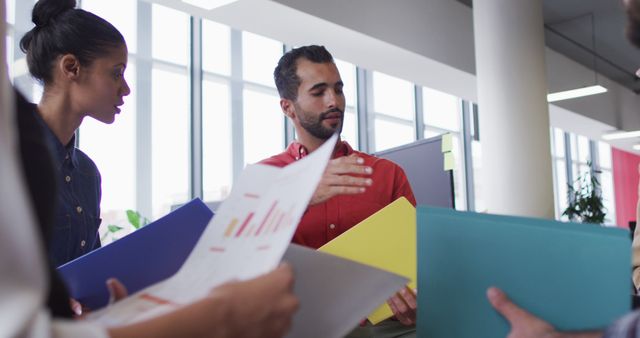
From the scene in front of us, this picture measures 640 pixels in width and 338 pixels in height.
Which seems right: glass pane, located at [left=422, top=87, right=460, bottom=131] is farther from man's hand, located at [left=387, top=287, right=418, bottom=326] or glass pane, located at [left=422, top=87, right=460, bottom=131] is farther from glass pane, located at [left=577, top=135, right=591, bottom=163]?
man's hand, located at [left=387, top=287, right=418, bottom=326]

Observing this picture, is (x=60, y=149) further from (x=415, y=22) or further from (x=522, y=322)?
(x=415, y=22)

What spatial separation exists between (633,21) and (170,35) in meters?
4.61

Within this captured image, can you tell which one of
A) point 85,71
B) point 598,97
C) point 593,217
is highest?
point 598,97

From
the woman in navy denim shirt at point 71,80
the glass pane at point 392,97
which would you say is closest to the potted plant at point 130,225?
the woman in navy denim shirt at point 71,80

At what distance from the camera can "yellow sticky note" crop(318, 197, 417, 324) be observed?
102 centimetres

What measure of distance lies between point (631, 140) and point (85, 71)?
12.5 meters

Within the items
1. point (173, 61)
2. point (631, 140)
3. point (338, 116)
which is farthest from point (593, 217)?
point (338, 116)

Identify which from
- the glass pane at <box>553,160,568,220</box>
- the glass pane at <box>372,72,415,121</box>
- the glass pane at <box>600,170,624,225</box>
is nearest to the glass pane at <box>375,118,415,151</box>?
the glass pane at <box>372,72,415,121</box>

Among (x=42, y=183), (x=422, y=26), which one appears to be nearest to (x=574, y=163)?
(x=422, y=26)

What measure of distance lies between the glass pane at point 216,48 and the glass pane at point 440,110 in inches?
142

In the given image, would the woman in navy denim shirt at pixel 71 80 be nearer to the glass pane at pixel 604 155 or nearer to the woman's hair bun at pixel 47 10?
the woman's hair bun at pixel 47 10

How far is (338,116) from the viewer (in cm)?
187

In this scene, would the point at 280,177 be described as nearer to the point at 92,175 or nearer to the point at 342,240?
the point at 342,240

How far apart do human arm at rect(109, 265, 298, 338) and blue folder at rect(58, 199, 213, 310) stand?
1.37ft
